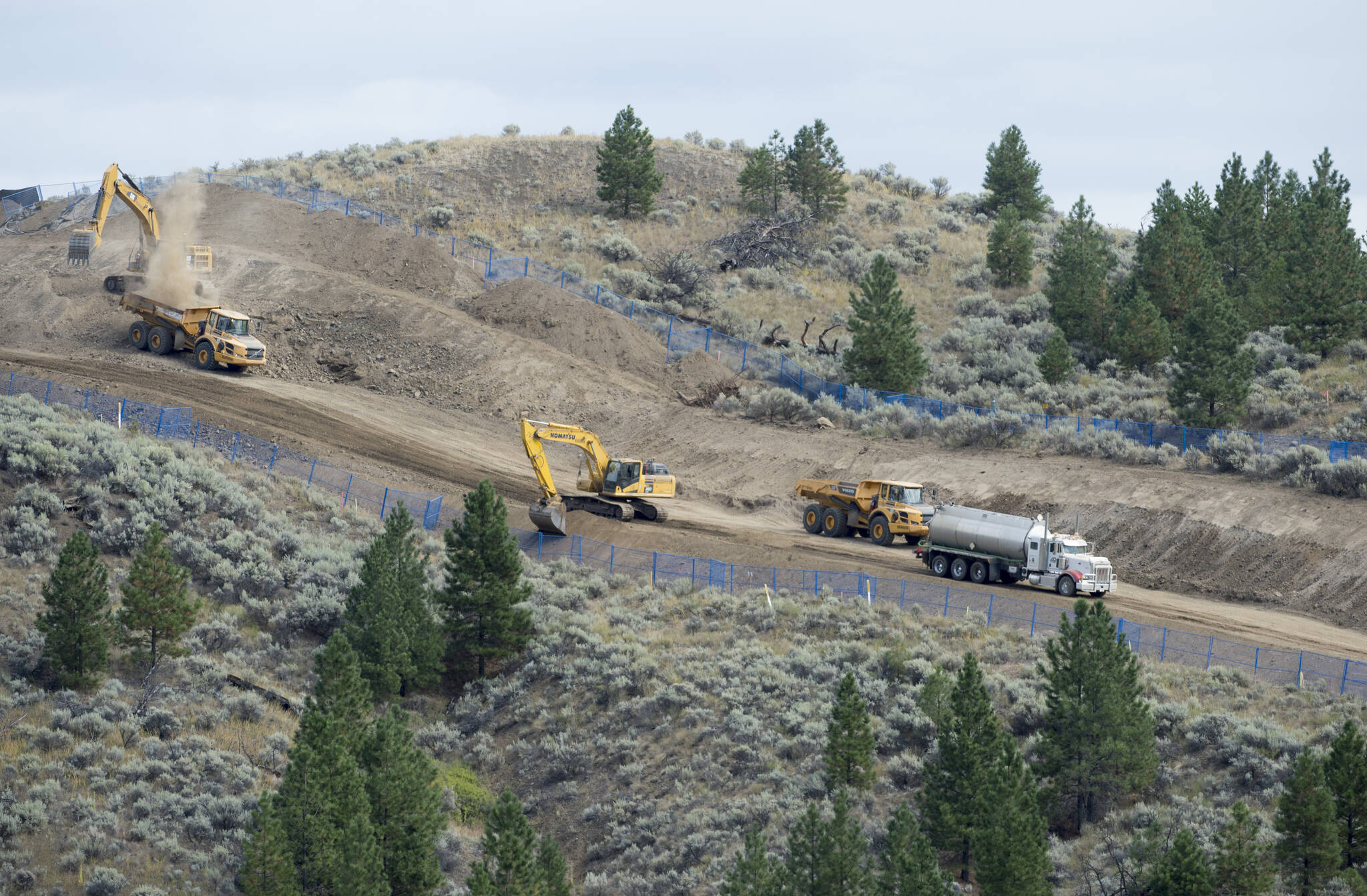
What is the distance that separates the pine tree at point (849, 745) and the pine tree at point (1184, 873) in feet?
21.4

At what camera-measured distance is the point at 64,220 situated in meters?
66.0

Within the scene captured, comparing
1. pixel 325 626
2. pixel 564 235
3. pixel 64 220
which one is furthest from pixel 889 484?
pixel 64 220

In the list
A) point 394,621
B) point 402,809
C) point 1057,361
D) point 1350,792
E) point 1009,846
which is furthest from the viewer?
point 1057,361

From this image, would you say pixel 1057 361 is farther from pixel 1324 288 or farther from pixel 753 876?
pixel 753 876

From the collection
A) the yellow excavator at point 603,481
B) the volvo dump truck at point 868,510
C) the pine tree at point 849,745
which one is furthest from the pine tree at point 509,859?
the volvo dump truck at point 868,510

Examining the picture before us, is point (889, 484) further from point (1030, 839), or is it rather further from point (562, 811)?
point (1030, 839)

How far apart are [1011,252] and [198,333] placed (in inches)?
1745

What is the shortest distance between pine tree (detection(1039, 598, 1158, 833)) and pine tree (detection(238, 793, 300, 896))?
45.9 ft

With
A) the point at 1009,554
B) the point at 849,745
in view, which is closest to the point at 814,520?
the point at 1009,554

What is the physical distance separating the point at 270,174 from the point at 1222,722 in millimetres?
70743

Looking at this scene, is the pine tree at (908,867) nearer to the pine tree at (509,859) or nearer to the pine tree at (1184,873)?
the pine tree at (509,859)

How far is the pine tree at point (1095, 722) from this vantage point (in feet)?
79.8

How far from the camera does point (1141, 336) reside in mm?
54906

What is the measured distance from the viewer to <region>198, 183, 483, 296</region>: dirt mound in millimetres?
61750
